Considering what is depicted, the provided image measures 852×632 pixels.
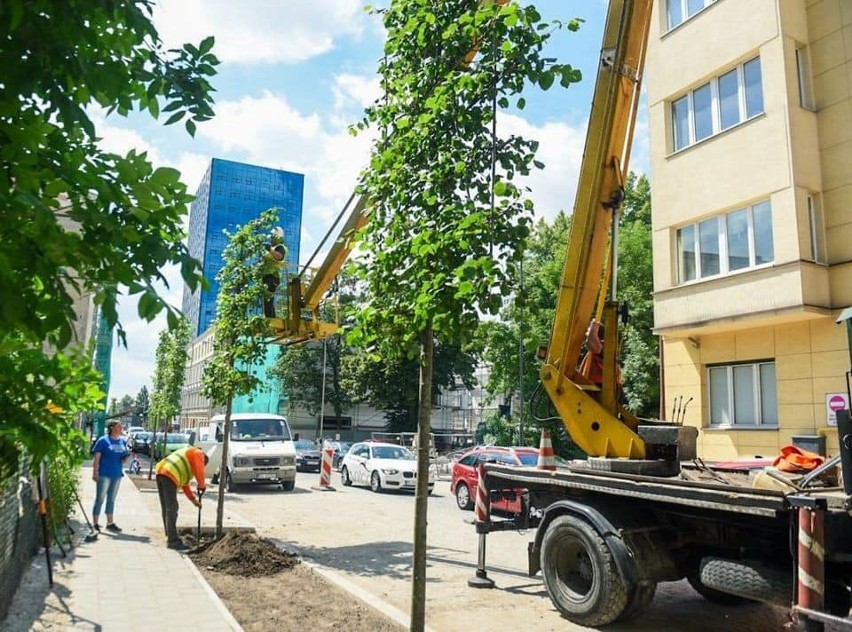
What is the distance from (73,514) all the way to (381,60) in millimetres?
10254

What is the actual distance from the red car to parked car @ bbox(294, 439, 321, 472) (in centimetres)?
1591

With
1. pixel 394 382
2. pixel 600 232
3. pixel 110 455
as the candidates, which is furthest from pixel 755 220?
pixel 394 382

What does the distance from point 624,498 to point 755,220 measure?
9.20 meters

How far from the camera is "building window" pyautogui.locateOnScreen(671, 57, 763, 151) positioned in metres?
14.7

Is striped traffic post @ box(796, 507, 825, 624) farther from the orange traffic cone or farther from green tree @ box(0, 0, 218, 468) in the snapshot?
green tree @ box(0, 0, 218, 468)

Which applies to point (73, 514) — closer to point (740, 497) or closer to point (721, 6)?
point (740, 497)

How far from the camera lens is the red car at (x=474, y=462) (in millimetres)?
17594

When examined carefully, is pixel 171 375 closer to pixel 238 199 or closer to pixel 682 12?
pixel 682 12

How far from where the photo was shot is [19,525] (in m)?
6.98

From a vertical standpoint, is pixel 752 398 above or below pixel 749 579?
above

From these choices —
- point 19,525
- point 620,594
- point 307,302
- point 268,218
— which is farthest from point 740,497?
point 268,218

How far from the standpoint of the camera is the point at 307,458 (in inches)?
1321

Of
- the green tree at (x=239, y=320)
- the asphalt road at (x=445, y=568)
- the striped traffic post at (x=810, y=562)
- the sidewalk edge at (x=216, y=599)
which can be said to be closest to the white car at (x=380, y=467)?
the asphalt road at (x=445, y=568)

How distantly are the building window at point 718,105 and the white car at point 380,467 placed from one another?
1229 centimetres
